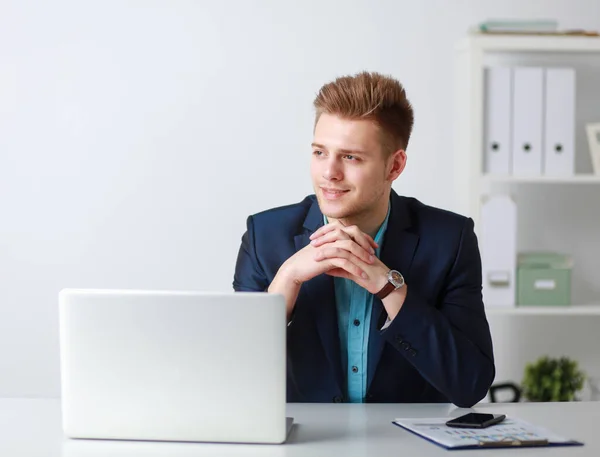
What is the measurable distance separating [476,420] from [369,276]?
423 millimetres

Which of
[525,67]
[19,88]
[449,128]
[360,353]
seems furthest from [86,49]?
[360,353]

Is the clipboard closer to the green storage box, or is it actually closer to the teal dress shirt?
the teal dress shirt

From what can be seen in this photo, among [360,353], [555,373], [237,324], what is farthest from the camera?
[555,373]

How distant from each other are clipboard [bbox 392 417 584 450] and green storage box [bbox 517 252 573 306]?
1.67 meters

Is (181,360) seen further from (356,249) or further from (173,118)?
(173,118)

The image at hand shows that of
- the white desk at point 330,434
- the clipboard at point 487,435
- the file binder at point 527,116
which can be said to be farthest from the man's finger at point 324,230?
the file binder at point 527,116

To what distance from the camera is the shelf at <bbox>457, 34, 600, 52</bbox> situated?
321 cm

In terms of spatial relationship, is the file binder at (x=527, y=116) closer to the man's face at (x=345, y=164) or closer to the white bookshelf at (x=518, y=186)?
the white bookshelf at (x=518, y=186)

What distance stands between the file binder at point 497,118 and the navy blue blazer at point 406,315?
1065 millimetres

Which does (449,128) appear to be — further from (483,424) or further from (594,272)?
(483,424)

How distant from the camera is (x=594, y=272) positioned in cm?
358

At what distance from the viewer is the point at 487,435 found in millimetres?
1527

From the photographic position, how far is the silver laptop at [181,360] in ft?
4.78

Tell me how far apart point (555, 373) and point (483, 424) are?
1.81 m
